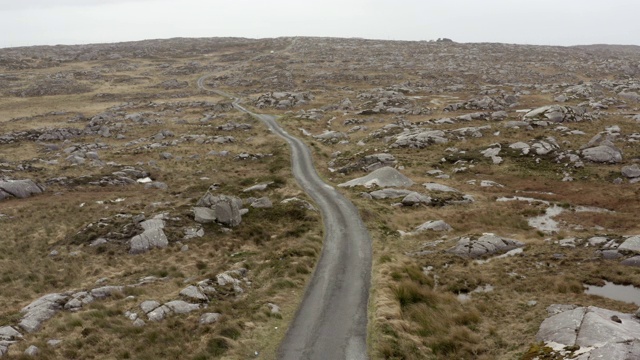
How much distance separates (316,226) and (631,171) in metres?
40.8

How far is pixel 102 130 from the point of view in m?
84.2

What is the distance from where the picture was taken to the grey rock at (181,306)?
915 inches

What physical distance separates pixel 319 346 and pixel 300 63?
166513mm

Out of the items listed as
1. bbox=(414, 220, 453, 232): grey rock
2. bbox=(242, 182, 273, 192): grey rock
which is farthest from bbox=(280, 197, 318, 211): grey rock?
bbox=(414, 220, 453, 232): grey rock

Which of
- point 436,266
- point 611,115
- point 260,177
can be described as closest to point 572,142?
point 611,115

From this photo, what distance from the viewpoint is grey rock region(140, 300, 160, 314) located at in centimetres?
2333

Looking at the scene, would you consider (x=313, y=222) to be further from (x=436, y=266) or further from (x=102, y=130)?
(x=102, y=130)

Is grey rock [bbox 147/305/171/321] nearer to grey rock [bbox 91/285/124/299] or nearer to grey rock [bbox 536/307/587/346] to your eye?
grey rock [bbox 91/285/124/299]

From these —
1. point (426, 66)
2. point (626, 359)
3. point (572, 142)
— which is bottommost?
point (626, 359)

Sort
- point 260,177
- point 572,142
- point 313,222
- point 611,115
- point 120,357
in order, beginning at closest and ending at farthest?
point 120,357 → point 313,222 → point 260,177 → point 572,142 → point 611,115

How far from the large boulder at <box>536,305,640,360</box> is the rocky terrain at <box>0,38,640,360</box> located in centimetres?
10

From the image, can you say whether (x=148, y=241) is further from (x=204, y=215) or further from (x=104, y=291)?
(x=104, y=291)

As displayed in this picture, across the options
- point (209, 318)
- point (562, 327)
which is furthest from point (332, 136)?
point (562, 327)

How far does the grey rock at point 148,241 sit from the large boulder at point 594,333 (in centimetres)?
2979
